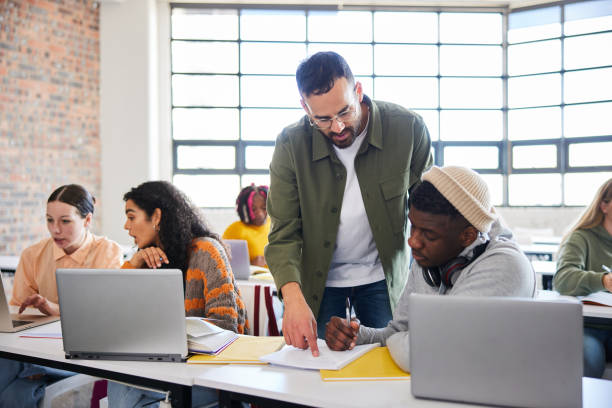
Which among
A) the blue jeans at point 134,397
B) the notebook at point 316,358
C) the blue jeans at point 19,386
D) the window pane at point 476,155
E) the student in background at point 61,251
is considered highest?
the window pane at point 476,155

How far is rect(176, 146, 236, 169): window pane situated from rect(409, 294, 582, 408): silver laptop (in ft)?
20.8

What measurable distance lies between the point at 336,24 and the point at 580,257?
5.52m

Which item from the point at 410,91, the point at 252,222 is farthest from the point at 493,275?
the point at 410,91

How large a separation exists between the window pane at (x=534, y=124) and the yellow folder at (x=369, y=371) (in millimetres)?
6526

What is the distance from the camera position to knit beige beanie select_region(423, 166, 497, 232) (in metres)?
1.37

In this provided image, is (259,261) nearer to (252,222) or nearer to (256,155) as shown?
(252,222)

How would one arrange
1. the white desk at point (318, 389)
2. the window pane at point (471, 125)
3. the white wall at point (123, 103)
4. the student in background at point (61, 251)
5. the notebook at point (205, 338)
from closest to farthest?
the white desk at point (318, 389) < the notebook at point (205, 338) < the student in background at point (61, 251) < the white wall at point (123, 103) < the window pane at point (471, 125)

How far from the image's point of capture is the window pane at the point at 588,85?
22.5 feet

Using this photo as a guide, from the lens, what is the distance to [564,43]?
7.07m

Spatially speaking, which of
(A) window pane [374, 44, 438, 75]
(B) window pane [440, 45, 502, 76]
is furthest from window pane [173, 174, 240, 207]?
(B) window pane [440, 45, 502, 76]

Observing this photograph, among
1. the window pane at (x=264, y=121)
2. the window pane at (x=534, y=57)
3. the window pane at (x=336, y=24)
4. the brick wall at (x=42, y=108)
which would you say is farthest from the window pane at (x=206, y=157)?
the window pane at (x=534, y=57)

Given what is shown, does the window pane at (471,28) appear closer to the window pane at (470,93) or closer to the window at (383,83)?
the window at (383,83)

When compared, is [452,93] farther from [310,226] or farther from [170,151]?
[310,226]

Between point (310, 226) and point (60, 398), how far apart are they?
119 centimetres
